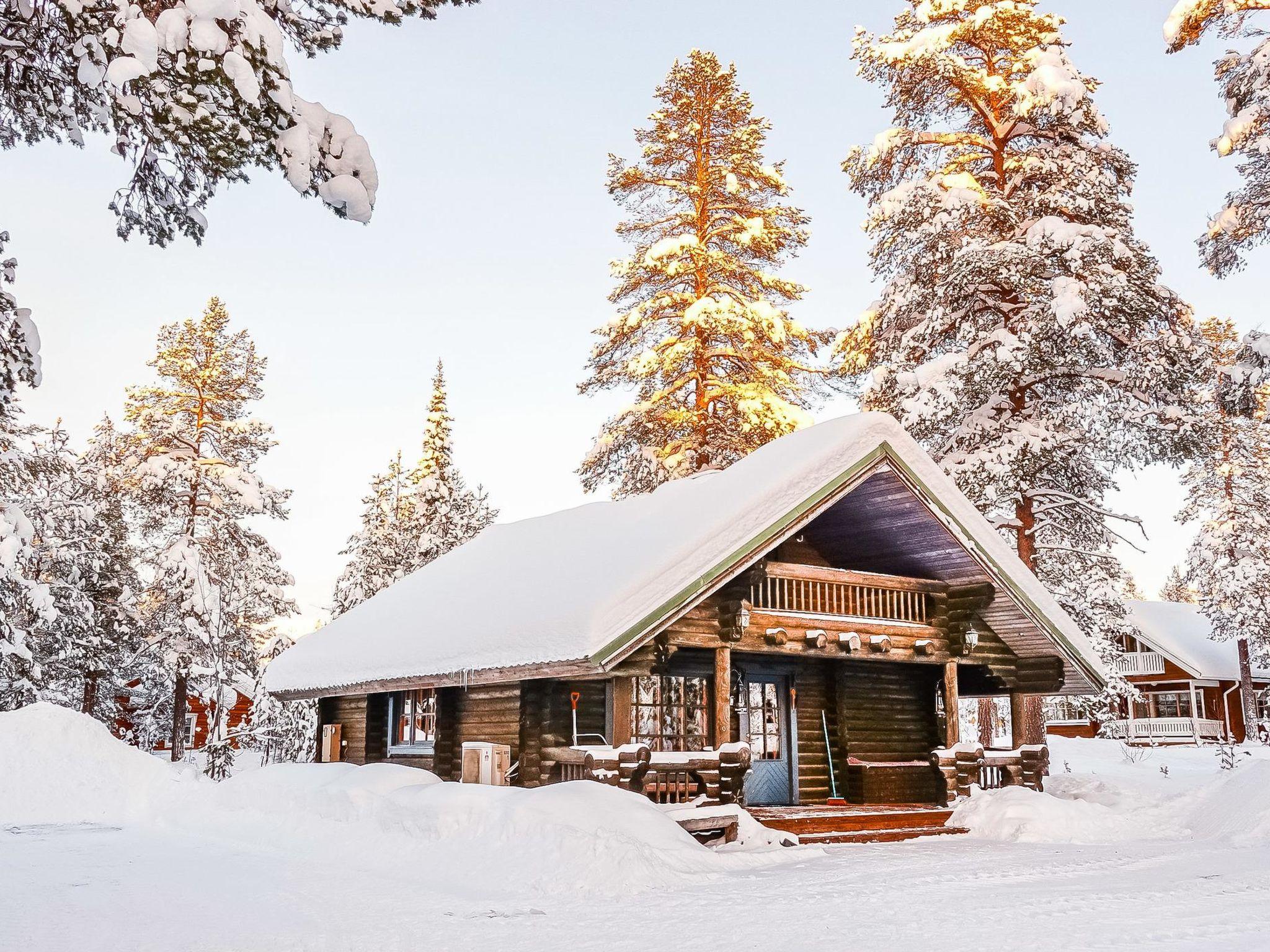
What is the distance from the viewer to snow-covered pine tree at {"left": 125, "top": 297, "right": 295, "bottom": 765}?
32656mm

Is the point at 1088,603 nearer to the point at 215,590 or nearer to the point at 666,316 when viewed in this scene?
the point at 666,316

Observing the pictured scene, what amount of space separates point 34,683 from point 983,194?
30567 mm

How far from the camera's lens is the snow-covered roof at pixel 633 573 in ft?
43.1

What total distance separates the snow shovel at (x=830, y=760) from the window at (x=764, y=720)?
914mm

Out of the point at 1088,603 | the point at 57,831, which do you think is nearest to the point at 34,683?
the point at 57,831

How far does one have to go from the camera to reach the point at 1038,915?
8711mm

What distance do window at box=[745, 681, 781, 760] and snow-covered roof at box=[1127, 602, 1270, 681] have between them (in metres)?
31.4

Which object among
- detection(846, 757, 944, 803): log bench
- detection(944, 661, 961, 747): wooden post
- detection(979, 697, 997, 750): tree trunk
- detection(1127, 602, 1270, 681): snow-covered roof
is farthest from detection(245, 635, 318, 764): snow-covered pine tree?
detection(1127, 602, 1270, 681): snow-covered roof

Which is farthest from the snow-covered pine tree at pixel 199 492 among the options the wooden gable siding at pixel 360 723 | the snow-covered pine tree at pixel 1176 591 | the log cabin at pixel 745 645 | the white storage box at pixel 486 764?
the snow-covered pine tree at pixel 1176 591

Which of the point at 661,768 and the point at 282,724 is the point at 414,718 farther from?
the point at 282,724

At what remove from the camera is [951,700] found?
680 inches

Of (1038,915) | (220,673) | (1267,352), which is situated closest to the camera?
(1038,915)

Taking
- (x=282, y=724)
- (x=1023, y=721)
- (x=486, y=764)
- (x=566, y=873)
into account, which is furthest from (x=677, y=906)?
(x=282, y=724)

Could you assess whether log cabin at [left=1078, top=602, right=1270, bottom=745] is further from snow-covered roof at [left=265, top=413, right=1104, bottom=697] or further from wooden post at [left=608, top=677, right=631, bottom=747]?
wooden post at [left=608, top=677, right=631, bottom=747]
